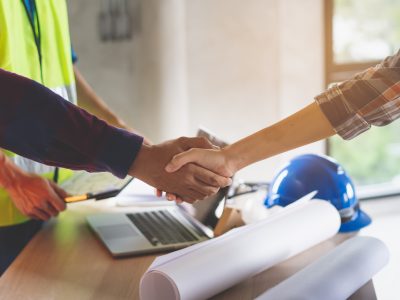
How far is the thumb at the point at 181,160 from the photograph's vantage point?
1.47 meters

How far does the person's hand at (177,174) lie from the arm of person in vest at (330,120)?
21 millimetres

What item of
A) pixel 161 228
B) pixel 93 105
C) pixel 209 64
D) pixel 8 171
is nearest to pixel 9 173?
pixel 8 171

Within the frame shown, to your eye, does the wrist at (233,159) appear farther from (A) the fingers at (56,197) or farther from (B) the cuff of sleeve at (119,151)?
(A) the fingers at (56,197)

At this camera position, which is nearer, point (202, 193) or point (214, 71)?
point (202, 193)

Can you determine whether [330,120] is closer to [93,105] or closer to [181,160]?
[181,160]

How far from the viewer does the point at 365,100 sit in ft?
4.22

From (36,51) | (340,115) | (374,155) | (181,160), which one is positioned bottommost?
(374,155)

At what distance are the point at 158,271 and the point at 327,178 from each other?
0.63 metres

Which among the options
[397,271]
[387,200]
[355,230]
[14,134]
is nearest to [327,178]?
[355,230]

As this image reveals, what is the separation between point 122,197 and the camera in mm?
1913

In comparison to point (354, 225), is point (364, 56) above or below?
above

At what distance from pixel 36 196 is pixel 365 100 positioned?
844mm

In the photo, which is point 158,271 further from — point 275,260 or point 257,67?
point 257,67

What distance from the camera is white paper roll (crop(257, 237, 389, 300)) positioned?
1124 millimetres
